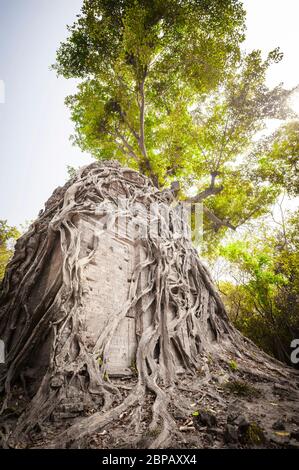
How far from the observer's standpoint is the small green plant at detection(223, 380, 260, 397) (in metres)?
3.47

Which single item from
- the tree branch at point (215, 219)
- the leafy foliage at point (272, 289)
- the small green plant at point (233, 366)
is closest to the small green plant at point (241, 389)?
the small green plant at point (233, 366)

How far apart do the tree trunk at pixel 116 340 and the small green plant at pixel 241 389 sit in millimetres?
21

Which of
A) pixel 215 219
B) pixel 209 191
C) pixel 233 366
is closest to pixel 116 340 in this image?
pixel 233 366

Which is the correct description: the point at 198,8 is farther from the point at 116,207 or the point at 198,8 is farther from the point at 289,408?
the point at 289,408

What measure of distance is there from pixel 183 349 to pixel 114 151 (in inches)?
350

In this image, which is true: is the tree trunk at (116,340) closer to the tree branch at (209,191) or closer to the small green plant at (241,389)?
the small green plant at (241,389)

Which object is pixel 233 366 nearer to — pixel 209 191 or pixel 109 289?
pixel 109 289

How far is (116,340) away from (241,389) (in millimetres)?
1968

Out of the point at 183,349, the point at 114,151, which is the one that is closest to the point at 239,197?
the point at 114,151

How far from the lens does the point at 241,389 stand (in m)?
3.57

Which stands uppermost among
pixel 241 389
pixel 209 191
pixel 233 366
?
pixel 209 191

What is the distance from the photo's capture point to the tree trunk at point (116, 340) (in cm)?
259

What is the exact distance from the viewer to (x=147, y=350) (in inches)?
158

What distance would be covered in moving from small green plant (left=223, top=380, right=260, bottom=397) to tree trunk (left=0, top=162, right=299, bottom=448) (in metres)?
0.02
